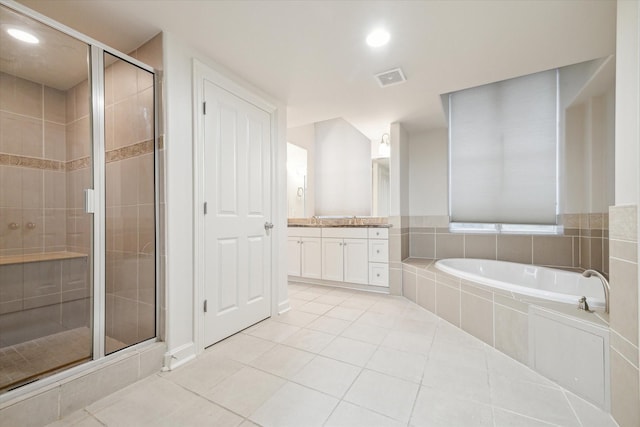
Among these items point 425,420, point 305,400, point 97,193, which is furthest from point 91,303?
point 425,420

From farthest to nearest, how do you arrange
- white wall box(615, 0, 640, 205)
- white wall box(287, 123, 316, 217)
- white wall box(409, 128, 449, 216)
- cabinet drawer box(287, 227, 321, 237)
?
white wall box(287, 123, 316, 217) → cabinet drawer box(287, 227, 321, 237) → white wall box(409, 128, 449, 216) → white wall box(615, 0, 640, 205)

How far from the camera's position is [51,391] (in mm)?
1305

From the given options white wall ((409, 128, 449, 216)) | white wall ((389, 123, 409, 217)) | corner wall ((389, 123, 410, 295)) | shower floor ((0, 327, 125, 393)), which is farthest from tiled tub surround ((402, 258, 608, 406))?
shower floor ((0, 327, 125, 393))

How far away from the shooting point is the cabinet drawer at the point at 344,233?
3602 millimetres

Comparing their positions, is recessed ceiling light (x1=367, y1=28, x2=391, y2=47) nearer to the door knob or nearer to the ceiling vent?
the ceiling vent

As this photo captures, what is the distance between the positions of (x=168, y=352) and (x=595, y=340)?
95.4 inches

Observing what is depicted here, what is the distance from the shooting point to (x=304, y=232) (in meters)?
3.97

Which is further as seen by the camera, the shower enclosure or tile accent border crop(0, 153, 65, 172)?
tile accent border crop(0, 153, 65, 172)

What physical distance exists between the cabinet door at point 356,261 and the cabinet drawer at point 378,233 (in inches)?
4.7

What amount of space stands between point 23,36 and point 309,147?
3214mm

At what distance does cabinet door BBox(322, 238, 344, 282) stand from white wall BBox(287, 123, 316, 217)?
73 cm

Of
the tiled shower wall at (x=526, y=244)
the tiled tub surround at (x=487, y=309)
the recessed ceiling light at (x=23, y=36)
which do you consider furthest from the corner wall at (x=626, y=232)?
the recessed ceiling light at (x=23, y=36)

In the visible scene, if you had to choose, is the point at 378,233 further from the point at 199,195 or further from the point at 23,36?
the point at 23,36

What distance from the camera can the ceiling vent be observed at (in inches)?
89.7
